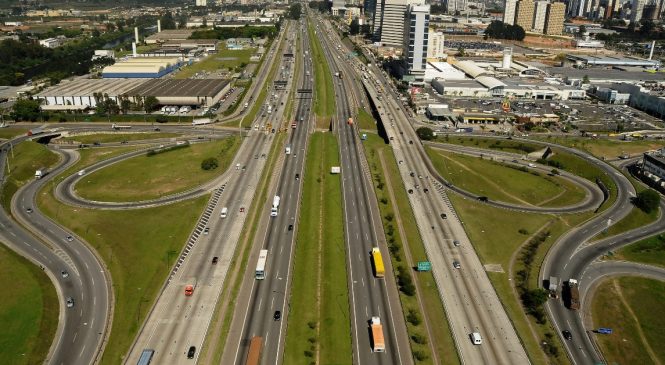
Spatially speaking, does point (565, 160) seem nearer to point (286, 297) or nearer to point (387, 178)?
point (387, 178)

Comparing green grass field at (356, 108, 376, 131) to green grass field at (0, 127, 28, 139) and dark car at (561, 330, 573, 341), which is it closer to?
dark car at (561, 330, 573, 341)

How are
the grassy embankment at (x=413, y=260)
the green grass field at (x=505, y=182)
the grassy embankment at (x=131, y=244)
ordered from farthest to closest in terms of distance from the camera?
1. the green grass field at (x=505, y=182)
2. the grassy embankment at (x=131, y=244)
3. the grassy embankment at (x=413, y=260)

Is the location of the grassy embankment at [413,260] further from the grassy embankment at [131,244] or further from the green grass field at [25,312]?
the green grass field at [25,312]

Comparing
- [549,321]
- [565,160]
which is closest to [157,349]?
[549,321]

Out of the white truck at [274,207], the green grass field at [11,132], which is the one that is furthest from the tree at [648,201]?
the green grass field at [11,132]

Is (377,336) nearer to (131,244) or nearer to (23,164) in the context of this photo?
(131,244)
